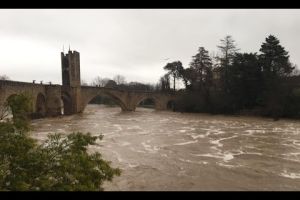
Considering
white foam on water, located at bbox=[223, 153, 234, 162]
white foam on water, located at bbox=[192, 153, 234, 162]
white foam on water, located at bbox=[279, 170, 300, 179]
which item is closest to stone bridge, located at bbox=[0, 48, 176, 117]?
white foam on water, located at bbox=[192, 153, 234, 162]

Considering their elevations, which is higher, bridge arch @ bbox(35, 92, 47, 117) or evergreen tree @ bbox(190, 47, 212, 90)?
evergreen tree @ bbox(190, 47, 212, 90)

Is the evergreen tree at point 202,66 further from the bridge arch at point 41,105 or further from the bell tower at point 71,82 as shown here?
the bridge arch at point 41,105

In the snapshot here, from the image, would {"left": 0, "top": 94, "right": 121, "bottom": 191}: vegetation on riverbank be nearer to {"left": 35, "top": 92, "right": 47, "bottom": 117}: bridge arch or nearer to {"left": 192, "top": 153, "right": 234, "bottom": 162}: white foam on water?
{"left": 192, "top": 153, "right": 234, "bottom": 162}: white foam on water

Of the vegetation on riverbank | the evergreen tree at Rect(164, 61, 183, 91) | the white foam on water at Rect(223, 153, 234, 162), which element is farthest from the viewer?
the evergreen tree at Rect(164, 61, 183, 91)

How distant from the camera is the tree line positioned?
1714 inches

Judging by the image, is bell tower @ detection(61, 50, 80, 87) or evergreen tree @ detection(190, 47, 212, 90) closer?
bell tower @ detection(61, 50, 80, 87)

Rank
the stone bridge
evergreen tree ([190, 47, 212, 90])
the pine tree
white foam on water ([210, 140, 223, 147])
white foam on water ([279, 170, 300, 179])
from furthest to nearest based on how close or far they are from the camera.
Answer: evergreen tree ([190, 47, 212, 90]), the pine tree, the stone bridge, white foam on water ([210, 140, 223, 147]), white foam on water ([279, 170, 300, 179])

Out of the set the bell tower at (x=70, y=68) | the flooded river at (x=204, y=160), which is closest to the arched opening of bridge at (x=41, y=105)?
the bell tower at (x=70, y=68)

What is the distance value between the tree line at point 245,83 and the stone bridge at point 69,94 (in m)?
8.98

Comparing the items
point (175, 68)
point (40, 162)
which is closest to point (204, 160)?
point (40, 162)

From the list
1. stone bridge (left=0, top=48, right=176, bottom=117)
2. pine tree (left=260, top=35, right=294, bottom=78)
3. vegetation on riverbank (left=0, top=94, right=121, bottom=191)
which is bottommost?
vegetation on riverbank (left=0, top=94, right=121, bottom=191)

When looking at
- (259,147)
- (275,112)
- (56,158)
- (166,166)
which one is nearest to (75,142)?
(56,158)
